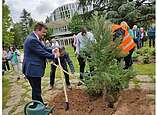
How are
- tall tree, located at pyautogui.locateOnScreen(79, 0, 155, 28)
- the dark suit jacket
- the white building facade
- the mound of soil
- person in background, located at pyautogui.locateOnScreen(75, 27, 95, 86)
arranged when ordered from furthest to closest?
the white building facade < tall tree, located at pyautogui.locateOnScreen(79, 0, 155, 28) < person in background, located at pyautogui.locateOnScreen(75, 27, 95, 86) < the dark suit jacket < the mound of soil

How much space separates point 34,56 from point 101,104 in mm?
1471

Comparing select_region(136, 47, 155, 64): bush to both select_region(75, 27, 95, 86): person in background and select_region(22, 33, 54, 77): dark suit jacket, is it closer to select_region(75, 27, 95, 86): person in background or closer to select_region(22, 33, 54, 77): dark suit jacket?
select_region(75, 27, 95, 86): person in background

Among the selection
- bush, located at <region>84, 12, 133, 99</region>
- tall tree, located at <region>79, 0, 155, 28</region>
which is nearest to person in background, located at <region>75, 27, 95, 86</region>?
bush, located at <region>84, 12, 133, 99</region>

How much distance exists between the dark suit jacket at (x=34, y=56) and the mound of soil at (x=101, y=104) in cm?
82

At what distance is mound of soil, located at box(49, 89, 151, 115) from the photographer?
4.99 metres

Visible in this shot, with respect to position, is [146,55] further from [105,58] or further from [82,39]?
[105,58]

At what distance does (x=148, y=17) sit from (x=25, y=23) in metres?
75.3

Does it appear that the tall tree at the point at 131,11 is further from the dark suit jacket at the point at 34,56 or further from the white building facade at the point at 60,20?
the white building facade at the point at 60,20

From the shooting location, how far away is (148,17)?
1781cm

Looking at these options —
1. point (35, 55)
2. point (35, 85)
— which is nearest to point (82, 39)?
point (35, 55)

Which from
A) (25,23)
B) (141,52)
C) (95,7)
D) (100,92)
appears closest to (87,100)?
(100,92)

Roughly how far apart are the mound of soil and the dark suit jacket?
2.69 feet

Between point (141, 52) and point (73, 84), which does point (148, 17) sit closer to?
point (141, 52)

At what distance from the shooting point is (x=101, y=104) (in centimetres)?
570
